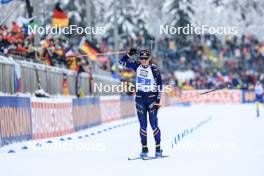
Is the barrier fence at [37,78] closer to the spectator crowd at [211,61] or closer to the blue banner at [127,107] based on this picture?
the blue banner at [127,107]

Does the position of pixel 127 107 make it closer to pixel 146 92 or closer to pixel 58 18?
pixel 58 18

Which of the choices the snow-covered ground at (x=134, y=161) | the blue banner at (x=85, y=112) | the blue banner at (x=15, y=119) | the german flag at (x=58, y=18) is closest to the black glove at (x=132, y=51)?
the snow-covered ground at (x=134, y=161)

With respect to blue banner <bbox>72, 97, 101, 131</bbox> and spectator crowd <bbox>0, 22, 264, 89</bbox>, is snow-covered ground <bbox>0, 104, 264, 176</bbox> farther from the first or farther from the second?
spectator crowd <bbox>0, 22, 264, 89</bbox>

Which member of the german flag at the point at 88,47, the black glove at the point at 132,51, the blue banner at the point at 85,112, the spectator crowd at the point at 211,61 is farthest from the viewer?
the spectator crowd at the point at 211,61

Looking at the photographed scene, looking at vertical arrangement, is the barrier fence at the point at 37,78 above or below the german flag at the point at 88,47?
below

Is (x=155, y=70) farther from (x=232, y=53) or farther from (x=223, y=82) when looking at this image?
Result: (x=232, y=53)

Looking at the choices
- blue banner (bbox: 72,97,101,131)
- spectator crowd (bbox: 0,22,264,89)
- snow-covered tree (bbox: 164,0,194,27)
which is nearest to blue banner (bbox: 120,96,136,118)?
blue banner (bbox: 72,97,101,131)

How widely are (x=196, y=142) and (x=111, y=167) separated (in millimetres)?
6435

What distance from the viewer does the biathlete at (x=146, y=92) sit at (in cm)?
1384

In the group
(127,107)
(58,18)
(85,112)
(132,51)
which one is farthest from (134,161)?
(127,107)

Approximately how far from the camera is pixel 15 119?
18.2 meters

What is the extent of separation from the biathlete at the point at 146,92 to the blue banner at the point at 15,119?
4614mm

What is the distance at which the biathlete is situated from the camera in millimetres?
13836

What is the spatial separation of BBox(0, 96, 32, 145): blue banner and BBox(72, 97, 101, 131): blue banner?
6087 millimetres
